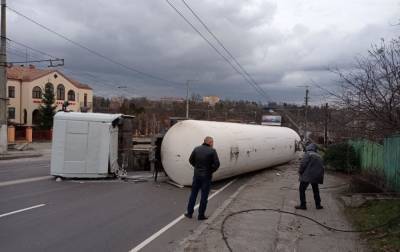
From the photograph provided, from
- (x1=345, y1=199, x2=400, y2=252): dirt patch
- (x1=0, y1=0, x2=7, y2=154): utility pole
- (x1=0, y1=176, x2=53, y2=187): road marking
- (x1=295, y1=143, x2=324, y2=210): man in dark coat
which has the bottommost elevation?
(x1=0, y1=176, x2=53, y2=187): road marking

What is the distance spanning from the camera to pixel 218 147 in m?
16.6

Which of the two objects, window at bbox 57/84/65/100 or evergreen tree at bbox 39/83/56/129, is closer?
evergreen tree at bbox 39/83/56/129

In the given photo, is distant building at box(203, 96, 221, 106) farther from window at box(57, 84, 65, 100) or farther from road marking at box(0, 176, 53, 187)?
road marking at box(0, 176, 53, 187)

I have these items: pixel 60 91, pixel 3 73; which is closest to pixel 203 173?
pixel 3 73

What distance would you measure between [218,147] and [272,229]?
7.33 m

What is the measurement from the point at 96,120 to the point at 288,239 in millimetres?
10361

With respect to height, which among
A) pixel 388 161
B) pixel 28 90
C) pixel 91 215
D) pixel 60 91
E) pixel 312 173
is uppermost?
pixel 60 91

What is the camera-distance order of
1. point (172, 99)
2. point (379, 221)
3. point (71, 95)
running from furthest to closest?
point (172, 99) → point (71, 95) → point (379, 221)

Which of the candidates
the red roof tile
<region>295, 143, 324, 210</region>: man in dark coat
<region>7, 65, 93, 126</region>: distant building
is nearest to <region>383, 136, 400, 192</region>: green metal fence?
<region>295, 143, 324, 210</region>: man in dark coat

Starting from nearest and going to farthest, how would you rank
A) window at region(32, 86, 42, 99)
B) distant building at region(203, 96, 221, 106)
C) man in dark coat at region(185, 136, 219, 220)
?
man in dark coat at region(185, 136, 219, 220), window at region(32, 86, 42, 99), distant building at region(203, 96, 221, 106)

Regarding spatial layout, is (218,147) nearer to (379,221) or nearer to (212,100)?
(379,221)

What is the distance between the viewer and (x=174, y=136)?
1652 centimetres

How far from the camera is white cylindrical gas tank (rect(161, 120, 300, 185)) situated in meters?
16.1

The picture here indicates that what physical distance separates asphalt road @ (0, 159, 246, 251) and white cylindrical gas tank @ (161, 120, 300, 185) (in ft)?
2.23
